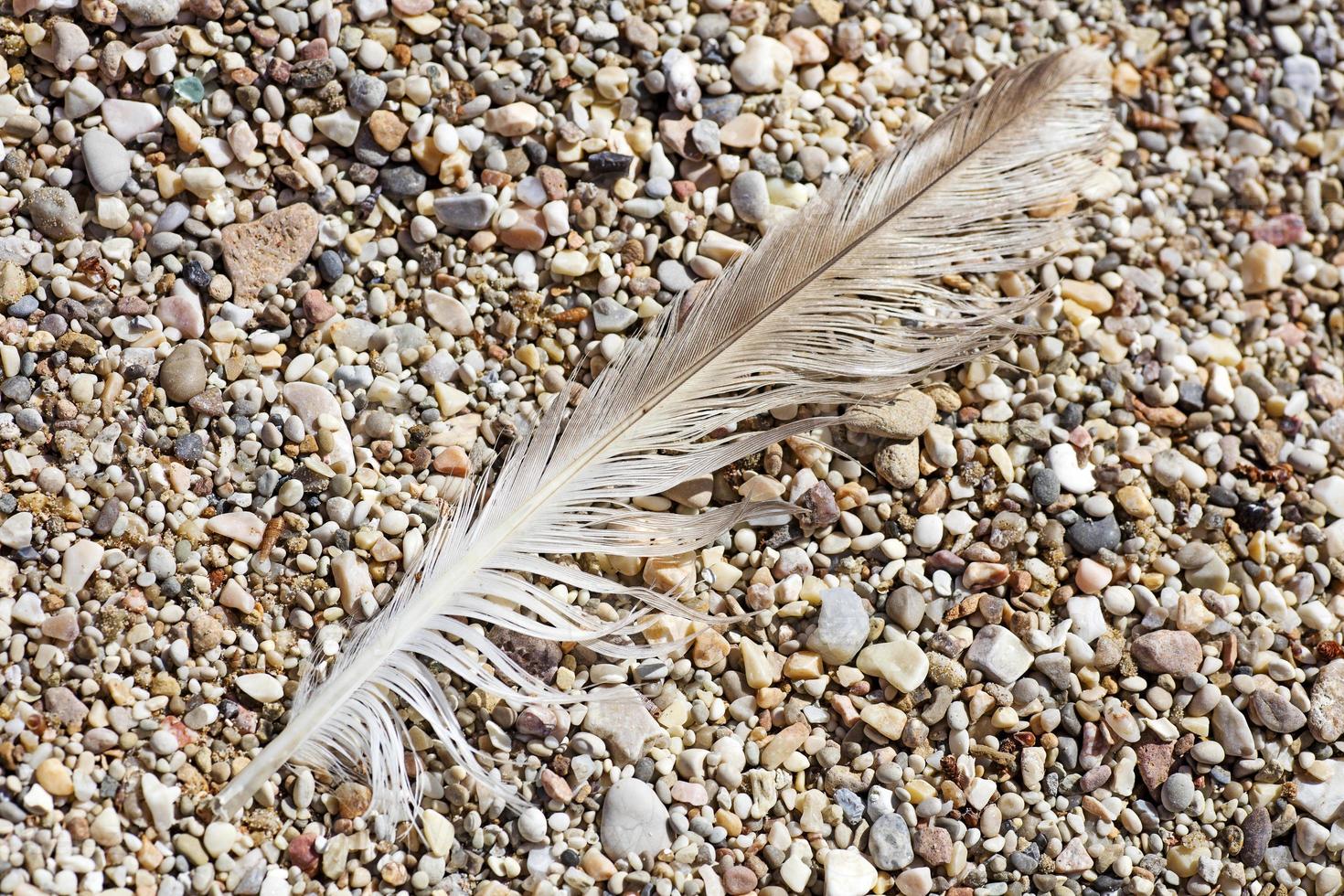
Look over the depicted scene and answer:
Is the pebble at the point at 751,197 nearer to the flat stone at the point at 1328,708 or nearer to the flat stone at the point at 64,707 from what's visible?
the flat stone at the point at 1328,708

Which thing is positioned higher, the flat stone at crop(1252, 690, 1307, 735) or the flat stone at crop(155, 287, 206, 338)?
the flat stone at crop(155, 287, 206, 338)

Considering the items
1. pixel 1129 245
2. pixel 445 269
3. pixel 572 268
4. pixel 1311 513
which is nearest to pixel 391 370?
pixel 445 269

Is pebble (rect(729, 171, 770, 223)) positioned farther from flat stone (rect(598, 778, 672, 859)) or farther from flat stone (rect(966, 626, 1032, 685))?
flat stone (rect(598, 778, 672, 859))

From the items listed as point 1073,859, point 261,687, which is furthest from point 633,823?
point 1073,859

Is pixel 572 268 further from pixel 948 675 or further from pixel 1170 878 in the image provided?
pixel 1170 878

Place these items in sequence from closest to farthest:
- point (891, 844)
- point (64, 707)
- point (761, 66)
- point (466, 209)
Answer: point (64, 707), point (891, 844), point (466, 209), point (761, 66)

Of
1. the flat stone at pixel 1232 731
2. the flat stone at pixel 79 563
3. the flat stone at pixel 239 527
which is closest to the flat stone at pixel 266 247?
the flat stone at pixel 239 527

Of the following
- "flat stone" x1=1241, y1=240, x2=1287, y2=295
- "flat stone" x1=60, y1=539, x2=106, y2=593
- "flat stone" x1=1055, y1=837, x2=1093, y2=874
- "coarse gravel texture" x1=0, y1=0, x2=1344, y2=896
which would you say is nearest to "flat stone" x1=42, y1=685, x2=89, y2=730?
"coarse gravel texture" x1=0, y1=0, x2=1344, y2=896

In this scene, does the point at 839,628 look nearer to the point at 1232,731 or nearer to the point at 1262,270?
the point at 1232,731
